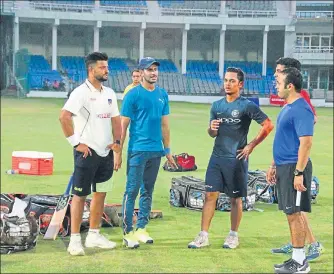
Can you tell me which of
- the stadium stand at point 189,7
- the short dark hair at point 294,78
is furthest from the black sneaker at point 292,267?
the stadium stand at point 189,7

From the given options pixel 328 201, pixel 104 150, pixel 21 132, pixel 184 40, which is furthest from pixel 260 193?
pixel 184 40

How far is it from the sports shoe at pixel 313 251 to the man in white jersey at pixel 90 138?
6.27 feet

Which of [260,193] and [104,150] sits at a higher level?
[104,150]

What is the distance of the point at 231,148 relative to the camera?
784 cm

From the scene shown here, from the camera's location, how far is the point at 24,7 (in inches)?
2205

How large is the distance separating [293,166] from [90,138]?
200cm

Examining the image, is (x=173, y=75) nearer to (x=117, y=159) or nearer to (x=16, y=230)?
(x=117, y=159)

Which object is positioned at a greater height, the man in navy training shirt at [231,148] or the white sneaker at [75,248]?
the man in navy training shirt at [231,148]

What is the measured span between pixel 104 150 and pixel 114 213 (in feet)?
4.44

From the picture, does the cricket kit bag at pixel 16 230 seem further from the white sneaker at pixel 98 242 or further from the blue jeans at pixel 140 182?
the blue jeans at pixel 140 182

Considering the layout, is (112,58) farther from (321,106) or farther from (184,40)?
(321,106)

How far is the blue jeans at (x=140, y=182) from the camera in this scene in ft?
25.6

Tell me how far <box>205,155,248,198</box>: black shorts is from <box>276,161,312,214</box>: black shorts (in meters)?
1.05

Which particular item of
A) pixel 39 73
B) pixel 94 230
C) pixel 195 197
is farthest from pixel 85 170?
pixel 39 73
